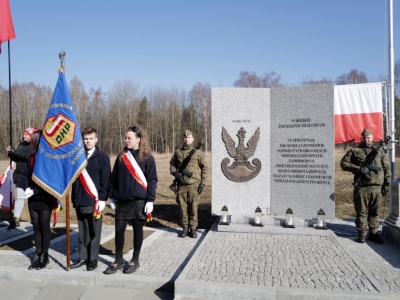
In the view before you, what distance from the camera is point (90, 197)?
4.49m

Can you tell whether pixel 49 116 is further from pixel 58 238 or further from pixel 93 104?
pixel 93 104

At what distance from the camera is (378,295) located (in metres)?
3.53

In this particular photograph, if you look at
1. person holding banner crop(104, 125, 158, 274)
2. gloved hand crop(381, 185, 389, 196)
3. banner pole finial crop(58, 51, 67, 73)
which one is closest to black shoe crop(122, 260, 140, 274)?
person holding banner crop(104, 125, 158, 274)

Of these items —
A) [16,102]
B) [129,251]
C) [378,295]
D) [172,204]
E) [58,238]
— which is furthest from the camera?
[16,102]

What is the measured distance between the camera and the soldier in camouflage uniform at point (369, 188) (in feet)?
19.1

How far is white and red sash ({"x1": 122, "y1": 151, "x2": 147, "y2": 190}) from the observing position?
4285mm

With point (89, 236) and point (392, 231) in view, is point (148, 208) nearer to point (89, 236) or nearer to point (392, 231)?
point (89, 236)

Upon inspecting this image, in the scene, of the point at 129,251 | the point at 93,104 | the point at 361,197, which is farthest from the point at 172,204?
the point at 93,104

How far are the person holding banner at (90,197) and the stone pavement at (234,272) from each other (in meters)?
0.23

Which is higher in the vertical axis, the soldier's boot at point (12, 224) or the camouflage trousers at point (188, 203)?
the camouflage trousers at point (188, 203)

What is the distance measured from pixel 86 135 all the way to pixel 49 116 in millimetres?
560

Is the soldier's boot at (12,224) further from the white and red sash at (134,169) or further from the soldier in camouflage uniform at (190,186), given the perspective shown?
the white and red sash at (134,169)

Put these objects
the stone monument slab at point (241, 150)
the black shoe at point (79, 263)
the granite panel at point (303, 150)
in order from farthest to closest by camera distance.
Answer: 1. the stone monument slab at point (241, 150)
2. the granite panel at point (303, 150)
3. the black shoe at point (79, 263)

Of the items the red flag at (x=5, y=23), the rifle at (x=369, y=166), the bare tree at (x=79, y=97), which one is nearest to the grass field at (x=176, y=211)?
the rifle at (x=369, y=166)
